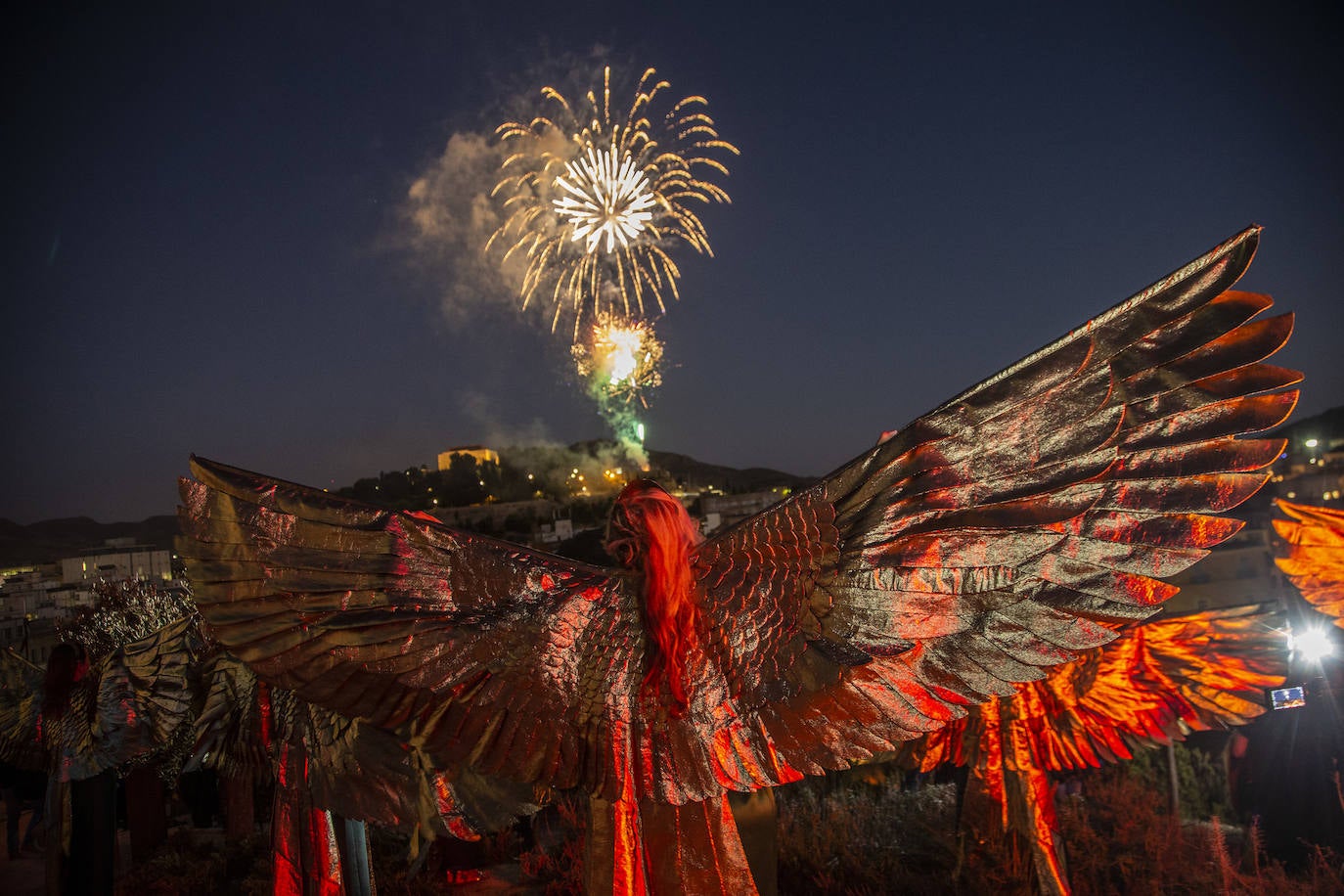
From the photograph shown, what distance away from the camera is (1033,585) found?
192cm

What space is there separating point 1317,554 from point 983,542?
408cm

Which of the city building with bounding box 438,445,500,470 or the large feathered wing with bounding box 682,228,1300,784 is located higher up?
the city building with bounding box 438,445,500,470

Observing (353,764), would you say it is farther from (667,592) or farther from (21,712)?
(21,712)

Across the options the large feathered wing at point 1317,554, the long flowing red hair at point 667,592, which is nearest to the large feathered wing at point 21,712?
the long flowing red hair at point 667,592

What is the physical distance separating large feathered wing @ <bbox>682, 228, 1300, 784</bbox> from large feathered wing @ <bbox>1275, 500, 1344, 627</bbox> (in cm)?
341

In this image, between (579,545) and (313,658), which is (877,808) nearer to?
(313,658)

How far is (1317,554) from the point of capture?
4.40 metres

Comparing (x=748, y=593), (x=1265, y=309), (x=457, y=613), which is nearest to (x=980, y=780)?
(x=748, y=593)

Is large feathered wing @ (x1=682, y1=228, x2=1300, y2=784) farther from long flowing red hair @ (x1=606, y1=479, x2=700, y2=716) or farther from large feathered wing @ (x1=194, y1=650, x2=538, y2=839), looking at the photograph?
large feathered wing @ (x1=194, y1=650, x2=538, y2=839)

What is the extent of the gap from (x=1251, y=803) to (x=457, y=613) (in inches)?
262

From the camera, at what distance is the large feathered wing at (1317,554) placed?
4.30 metres

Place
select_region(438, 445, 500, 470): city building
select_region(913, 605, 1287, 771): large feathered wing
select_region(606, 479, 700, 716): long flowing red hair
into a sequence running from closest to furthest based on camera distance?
A: select_region(606, 479, 700, 716): long flowing red hair
select_region(913, 605, 1287, 771): large feathered wing
select_region(438, 445, 500, 470): city building

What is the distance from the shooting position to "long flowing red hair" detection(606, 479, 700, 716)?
1.80 m

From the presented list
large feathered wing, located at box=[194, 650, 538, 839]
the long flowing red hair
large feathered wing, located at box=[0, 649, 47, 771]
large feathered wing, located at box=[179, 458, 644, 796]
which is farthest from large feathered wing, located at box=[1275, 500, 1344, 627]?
large feathered wing, located at box=[0, 649, 47, 771]
